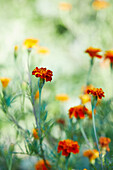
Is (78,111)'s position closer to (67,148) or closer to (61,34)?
(67,148)

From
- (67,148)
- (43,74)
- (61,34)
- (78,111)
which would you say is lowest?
(67,148)

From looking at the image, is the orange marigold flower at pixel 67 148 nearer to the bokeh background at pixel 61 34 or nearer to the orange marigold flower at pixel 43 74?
the orange marigold flower at pixel 43 74

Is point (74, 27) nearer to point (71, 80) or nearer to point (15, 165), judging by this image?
point (71, 80)

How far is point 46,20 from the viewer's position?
3.54 m

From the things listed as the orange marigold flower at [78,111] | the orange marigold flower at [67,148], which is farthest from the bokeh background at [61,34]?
the orange marigold flower at [67,148]

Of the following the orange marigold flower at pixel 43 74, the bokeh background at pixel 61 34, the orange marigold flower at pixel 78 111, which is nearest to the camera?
the orange marigold flower at pixel 43 74

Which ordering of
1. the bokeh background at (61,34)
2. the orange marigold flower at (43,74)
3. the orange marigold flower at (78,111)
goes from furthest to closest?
the bokeh background at (61,34), the orange marigold flower at (78,111), the orange marigold flower at (43,74)

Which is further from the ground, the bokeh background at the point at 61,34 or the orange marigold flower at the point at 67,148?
the bokeh background at the point at 61,34

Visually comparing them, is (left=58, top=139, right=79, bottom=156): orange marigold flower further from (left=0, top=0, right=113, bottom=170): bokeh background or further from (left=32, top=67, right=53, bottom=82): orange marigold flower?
(left=0, top=0, right=113, bottom=170): bokeh background

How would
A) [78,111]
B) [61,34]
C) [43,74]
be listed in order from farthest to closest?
[61,34]
[78,111]
[43,74]

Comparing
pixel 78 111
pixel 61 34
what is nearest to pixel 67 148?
pixel 78 111

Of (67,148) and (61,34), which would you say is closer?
(67,148)

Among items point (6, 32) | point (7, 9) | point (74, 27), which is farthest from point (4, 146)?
point (7, 9)

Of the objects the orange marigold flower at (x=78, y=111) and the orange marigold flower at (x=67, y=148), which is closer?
the orange marigold flower at (x=67, y=148)
